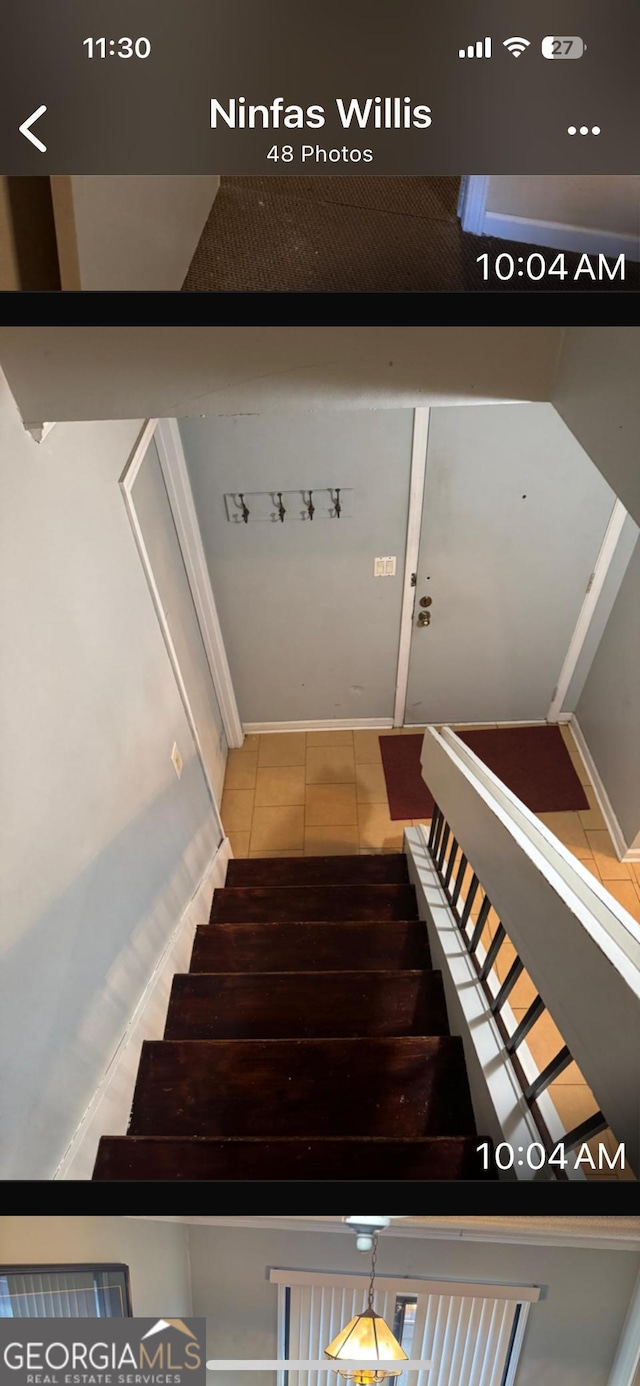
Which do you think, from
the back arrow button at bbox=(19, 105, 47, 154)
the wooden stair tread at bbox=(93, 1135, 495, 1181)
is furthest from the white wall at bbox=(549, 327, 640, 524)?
the wooden stair tread at bbox=(93, 1135, 495, 1181)

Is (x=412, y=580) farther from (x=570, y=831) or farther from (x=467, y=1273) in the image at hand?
(x=467, y=1273)

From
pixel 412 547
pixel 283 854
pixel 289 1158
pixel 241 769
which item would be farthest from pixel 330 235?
pixel 241 769

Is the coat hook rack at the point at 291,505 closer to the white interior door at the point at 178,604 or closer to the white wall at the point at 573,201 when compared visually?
the white interior door at the point at 178,604

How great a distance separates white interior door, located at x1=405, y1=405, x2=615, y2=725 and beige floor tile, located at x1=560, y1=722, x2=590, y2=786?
13 centimetres

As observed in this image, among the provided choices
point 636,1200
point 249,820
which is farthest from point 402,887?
point 636,1200

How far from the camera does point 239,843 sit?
3.13 metres

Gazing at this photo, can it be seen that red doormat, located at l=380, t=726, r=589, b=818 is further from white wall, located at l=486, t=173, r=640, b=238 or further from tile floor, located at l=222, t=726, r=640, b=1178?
white wall, located at l=486, t=173, r=640, b=238

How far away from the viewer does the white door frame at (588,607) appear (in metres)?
2.99

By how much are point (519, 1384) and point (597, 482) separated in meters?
2.70

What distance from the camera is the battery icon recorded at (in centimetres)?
48

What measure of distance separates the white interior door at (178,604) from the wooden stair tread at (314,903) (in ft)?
2.04

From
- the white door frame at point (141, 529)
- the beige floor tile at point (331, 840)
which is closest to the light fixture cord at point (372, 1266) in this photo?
the white door frame at point (141, 529)

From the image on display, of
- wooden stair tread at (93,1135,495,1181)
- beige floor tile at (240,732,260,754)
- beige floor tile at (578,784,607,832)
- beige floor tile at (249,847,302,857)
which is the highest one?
beige floor tile at (240,732,260,754)

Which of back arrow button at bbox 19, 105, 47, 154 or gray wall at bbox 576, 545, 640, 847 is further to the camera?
gray wall at bbox 576, 545, 640, 847
